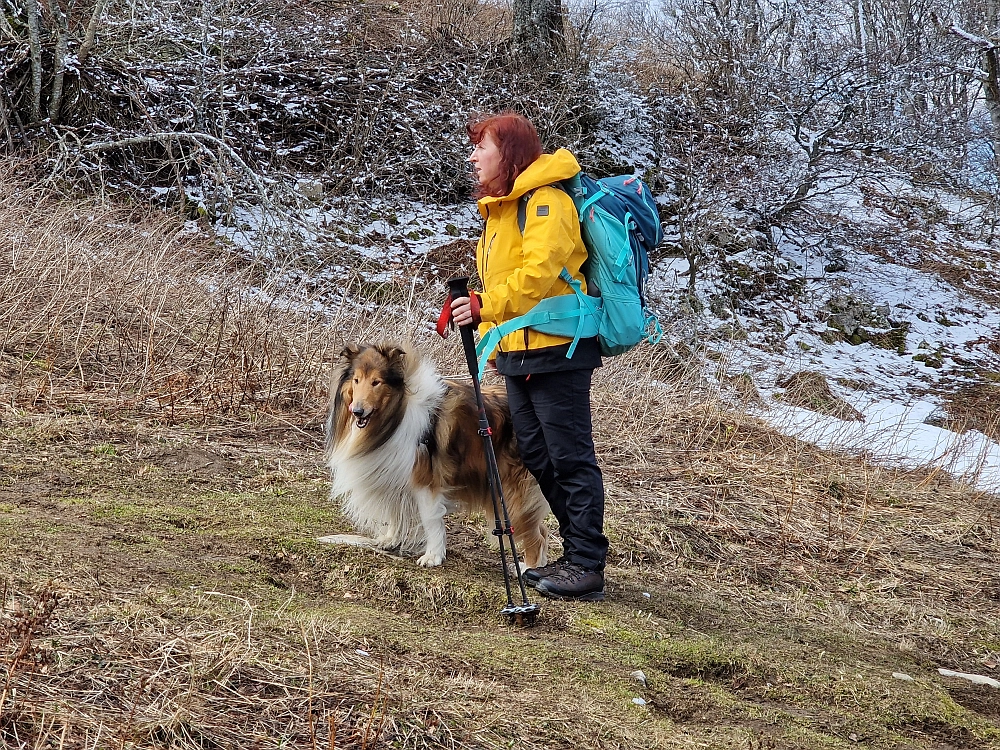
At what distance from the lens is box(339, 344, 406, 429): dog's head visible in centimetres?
433

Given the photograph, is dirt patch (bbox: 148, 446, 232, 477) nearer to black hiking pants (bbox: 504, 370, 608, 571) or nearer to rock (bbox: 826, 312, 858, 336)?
black hiking pants (bbox: 504, 370, 608, 571)

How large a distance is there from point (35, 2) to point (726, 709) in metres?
11.5

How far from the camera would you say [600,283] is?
12.3ft

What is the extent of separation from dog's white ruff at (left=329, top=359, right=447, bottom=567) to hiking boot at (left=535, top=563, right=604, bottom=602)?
2.14 ft

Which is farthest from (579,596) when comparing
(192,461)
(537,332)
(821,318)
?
(821,318)

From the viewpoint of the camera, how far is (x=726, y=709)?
3.23 metres

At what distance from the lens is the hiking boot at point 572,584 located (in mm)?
4074

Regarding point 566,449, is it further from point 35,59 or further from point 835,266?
point 835,266

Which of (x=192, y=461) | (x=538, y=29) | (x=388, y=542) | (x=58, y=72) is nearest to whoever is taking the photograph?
(x=388, y=542)

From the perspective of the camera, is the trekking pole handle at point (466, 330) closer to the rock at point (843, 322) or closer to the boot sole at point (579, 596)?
the boot sole at point (579, 596)

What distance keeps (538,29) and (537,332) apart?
12.8 m

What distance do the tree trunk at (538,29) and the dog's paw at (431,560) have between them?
12472 mm

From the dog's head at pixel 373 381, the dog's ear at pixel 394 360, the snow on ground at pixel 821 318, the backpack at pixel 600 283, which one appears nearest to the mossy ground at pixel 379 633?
the dog's head at pixel 373 381

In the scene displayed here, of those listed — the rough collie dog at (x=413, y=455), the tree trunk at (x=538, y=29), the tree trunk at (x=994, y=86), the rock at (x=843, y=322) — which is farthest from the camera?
the tree trunk at (x=538, y=29)
